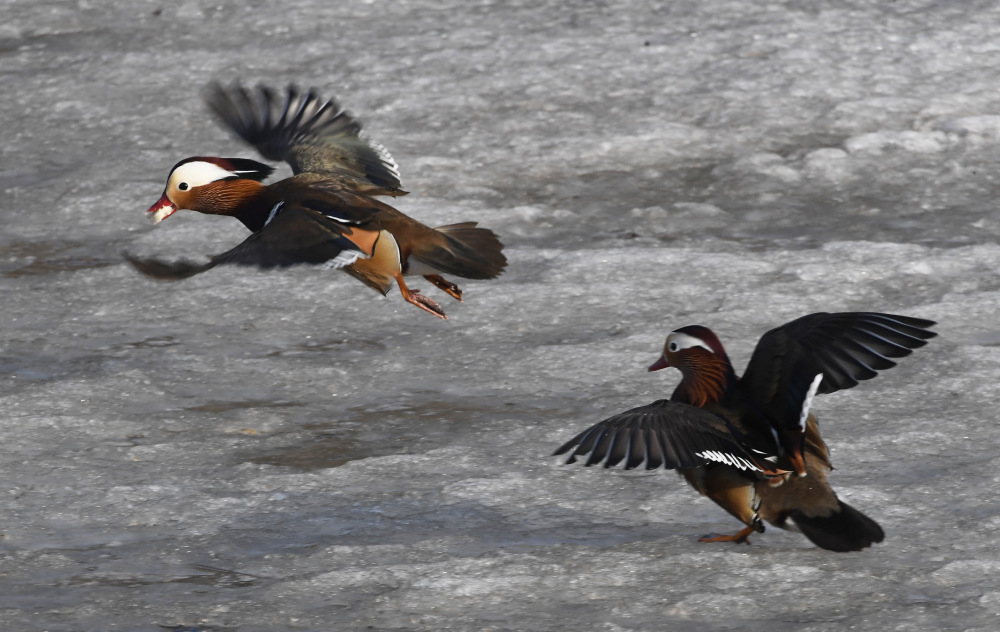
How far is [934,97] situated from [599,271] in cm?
300

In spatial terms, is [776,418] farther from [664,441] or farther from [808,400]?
[664,441]

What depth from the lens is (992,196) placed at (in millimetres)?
7508

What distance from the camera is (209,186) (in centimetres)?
581

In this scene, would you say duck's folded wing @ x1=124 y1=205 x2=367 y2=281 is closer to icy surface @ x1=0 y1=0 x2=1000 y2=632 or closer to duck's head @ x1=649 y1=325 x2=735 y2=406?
icy surface @ x1=0 y1=0 x2=1000 y2=632

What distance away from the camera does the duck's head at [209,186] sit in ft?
19.0

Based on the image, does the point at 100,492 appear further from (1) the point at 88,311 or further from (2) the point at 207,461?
(1) the point at 88,311

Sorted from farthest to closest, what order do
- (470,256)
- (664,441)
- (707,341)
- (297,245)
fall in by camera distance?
1. (470,256)
2. (297,245)
3. (707,341)
4. (664,441)

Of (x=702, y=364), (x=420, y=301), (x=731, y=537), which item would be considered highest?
(x=702, y=364)

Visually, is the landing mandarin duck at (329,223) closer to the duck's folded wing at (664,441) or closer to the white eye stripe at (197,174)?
the white eye stripe at (197,174)

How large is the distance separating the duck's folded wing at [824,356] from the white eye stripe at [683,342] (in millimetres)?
173

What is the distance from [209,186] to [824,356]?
278 cm

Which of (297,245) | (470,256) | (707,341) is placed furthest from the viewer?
(470,256)

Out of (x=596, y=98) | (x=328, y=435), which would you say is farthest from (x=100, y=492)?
(x=596, y=98)

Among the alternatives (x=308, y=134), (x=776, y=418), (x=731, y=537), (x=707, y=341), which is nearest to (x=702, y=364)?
(x=707, y=341)
